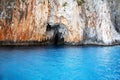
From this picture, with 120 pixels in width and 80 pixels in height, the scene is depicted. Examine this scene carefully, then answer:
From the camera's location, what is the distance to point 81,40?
51688mm

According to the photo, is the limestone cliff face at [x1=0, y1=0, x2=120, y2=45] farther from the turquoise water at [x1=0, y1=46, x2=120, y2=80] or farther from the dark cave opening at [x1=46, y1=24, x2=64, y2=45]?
the turquoise water at [x1=0, y1=46, x2=120, y2=80]

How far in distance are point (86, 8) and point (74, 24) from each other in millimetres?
5344

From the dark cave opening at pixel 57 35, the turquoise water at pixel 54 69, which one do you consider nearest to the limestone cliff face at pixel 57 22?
the dark cave opening at pixel 57 35

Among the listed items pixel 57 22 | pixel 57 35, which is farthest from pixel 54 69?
pixel 57 35

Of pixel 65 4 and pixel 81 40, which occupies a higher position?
pixel 65 4

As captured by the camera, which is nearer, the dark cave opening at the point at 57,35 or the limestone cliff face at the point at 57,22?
the limestone cliff face at the point at 57,22

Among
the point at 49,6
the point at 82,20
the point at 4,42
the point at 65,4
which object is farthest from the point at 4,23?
the point at 82,20

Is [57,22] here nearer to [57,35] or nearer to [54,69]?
[57,35]

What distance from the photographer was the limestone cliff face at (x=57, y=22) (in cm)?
4444

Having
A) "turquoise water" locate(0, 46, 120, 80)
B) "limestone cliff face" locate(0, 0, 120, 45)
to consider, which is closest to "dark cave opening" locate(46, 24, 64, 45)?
"limestone cliff face" locate(0, 0, 120, 45)

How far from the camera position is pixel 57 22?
4897 centimetres

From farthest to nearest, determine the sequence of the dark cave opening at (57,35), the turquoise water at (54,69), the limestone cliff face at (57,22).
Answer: the dark cave opening at (57,35)
the limestone cliff face at (57,22)
the turquoise water at (54,69)

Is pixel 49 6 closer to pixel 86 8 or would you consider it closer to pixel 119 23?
pixel 86 8

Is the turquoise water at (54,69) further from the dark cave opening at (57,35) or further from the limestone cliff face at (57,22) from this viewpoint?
the dark cave opening at (57,35)
